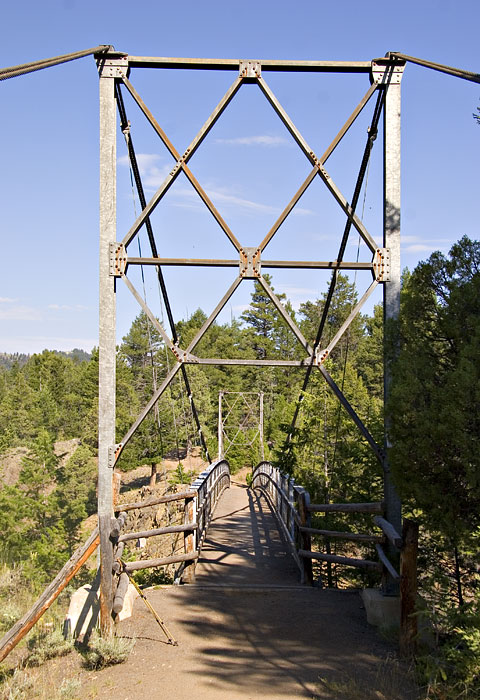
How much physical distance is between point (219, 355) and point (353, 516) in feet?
126

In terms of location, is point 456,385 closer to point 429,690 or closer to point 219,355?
point 429,690

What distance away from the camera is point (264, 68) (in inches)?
232

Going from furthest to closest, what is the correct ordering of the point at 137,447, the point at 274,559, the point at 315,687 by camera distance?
the point at 137,447 < the point at 274,559 < the point at 315,687

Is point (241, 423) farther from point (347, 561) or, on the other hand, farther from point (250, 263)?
point (250, 263)

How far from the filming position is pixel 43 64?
4.08 meters

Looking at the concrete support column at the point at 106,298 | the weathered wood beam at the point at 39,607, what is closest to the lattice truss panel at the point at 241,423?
the concrete support column at the point at 106,298

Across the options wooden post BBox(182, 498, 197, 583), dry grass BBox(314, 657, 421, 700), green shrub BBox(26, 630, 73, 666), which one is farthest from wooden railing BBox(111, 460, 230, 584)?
dry grass BBox(314, 657, 421, 700)

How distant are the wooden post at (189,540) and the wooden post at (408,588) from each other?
10.3ft

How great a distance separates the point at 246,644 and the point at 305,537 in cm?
244

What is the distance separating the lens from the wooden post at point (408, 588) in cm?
425

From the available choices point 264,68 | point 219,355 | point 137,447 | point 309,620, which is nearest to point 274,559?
point 309,620

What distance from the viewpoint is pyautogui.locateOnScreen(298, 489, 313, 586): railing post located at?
6.98m

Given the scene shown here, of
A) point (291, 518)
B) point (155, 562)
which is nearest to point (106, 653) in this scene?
point (155, 562)

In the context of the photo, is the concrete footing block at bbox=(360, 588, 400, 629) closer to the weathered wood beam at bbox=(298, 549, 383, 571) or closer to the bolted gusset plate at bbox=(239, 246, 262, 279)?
the weathered wood beam at bbox=(298, 549, 383, 571)
